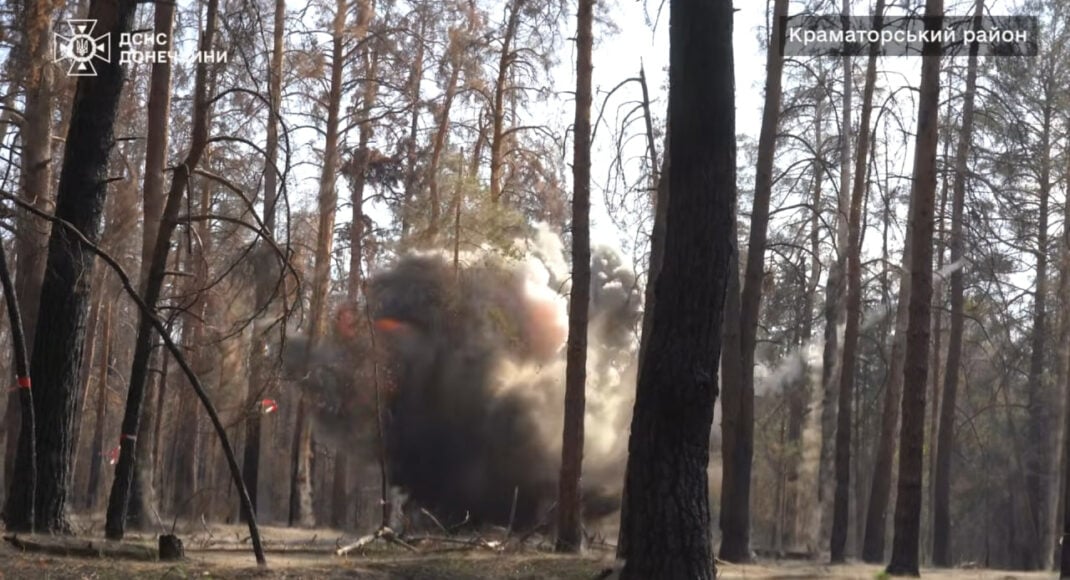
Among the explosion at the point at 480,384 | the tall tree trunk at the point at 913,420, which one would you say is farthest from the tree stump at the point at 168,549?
the explosion at the point at 480,384

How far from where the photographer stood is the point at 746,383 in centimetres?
1972

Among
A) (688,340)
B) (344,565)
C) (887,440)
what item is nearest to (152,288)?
(344,565)

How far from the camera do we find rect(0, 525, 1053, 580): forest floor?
31.1 ft

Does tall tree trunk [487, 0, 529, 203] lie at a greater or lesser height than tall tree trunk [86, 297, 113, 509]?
greater

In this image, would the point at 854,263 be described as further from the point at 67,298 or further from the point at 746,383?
the point at 67,298

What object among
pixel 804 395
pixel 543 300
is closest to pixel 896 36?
pixel 543 300

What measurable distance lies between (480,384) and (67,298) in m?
18.3

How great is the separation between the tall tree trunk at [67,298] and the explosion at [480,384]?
52.0 feet

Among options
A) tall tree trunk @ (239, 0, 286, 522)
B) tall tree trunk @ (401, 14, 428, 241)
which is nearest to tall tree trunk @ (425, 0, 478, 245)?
tall tree trunk @ (401, 14, 428, 241)

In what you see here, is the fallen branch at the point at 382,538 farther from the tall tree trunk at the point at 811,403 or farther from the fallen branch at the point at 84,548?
the tall tree trunk at the point at 811,403

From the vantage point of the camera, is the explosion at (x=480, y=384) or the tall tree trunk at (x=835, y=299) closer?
the tall tree trunk at (x=835, y=299)

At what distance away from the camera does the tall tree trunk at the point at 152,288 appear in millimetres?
11891

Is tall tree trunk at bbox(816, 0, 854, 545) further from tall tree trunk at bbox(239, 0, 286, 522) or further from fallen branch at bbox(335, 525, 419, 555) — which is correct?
fallen branch at bbox(335, 525, 419, 555)

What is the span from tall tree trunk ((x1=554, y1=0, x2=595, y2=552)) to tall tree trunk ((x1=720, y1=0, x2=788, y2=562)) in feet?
9.39
